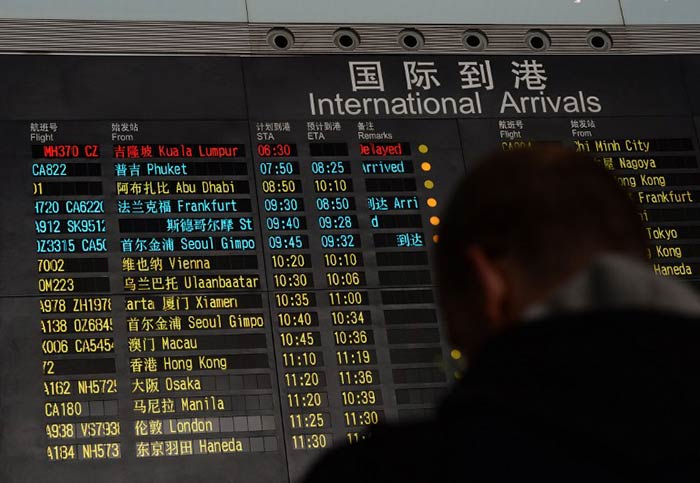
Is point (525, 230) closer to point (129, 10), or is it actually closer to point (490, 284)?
point (490, 284)

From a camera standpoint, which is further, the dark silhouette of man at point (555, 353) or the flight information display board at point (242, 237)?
the flight information display board at point (242, 237)

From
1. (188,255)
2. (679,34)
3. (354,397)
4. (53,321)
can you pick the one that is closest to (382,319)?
(354,397)

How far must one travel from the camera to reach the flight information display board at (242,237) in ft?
20.8

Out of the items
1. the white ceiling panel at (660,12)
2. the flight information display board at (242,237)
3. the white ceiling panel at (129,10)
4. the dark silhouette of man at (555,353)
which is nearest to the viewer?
the dark silhouette of man at (555,353)

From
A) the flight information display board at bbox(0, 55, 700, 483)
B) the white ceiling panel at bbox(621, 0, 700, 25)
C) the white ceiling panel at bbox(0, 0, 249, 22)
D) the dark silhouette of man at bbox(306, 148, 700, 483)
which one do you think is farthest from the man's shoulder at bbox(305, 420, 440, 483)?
the white ceiling panel at bbox(621, 0, 700, 25)

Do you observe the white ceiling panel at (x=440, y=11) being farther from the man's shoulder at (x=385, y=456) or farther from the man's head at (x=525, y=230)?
the man's shoulder at (x=385, y=456)

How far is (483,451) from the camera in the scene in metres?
1.39

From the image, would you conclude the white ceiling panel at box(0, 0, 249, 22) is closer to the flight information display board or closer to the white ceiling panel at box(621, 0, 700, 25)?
the flight information display board

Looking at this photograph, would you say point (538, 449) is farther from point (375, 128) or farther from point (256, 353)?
point (375, 128)

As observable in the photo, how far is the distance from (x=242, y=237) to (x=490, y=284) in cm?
530

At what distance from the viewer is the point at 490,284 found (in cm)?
154

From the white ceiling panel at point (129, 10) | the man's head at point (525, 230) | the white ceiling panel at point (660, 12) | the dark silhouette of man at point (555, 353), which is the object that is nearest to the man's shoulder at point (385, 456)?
the dark silhouette of man at point (555, 353)

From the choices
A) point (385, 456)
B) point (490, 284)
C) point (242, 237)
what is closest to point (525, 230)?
point (490, 284)

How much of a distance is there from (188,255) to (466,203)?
17.0ft
